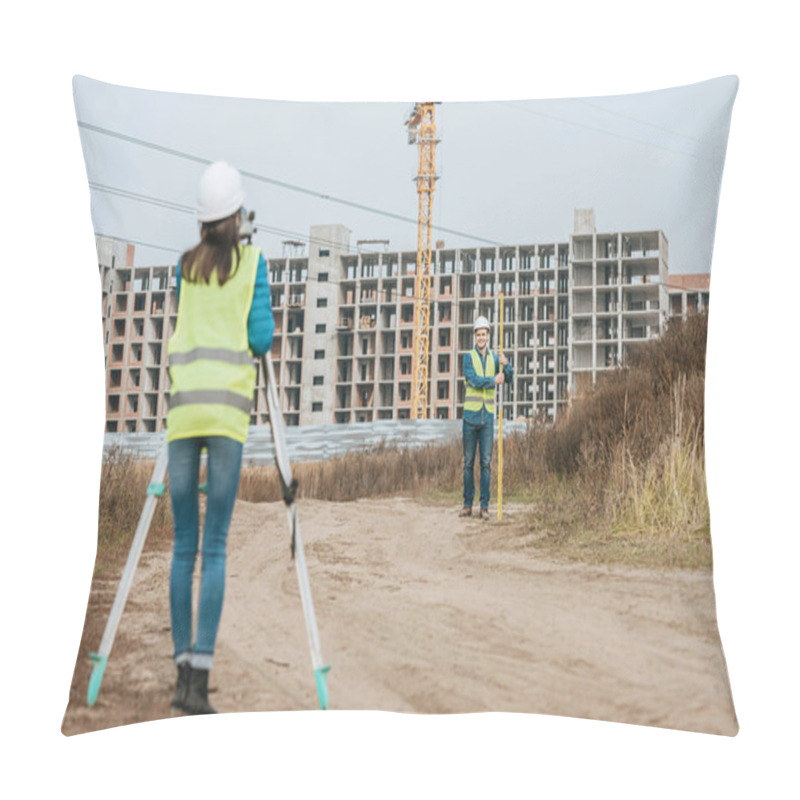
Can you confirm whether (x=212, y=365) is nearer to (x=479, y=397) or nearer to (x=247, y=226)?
(x=247, y=226)

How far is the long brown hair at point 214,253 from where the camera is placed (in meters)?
4.19

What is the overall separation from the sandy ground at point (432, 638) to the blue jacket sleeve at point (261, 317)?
2.13 ft

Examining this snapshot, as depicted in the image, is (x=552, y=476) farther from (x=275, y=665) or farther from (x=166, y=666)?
(x=166, y=666)

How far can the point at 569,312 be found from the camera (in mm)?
4512

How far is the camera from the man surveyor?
178 inches

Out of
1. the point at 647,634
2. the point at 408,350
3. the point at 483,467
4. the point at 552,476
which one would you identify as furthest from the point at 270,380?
the point at 647,634

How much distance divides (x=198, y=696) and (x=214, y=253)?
1764 millimetres

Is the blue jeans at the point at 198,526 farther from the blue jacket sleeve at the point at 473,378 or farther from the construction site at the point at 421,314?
the blue jacket sleeve at the point at 473,378

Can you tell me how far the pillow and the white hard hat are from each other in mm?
47

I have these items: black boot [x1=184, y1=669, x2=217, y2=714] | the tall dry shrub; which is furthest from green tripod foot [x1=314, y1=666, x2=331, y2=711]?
the tall dry shrub

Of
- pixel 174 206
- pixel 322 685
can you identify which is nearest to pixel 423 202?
pixel 174 206

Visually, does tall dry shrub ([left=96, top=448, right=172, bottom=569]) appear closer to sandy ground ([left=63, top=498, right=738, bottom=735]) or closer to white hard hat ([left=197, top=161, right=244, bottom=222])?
sandy ground ([left=63, top=498, right=738, bottom=735])

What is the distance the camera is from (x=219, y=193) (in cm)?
429

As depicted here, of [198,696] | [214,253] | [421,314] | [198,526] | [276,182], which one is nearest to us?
[198,696]
